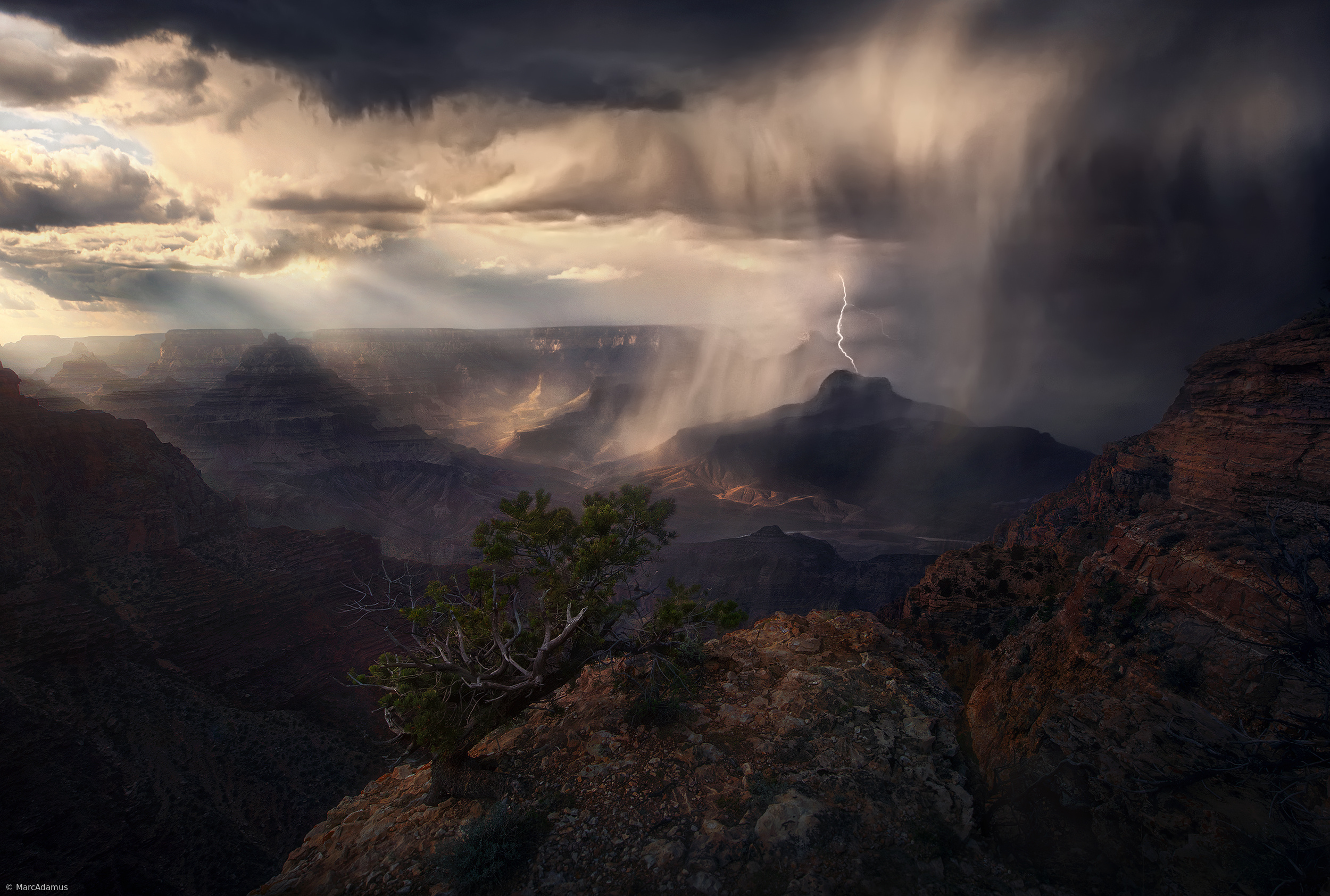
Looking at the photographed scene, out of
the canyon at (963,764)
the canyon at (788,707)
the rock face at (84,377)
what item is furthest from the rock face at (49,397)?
the canyon at (963,764)

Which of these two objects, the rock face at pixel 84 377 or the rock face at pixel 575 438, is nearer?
the rock face at pixel 84 377

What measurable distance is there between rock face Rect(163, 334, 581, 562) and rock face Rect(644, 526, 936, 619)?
32.8 m

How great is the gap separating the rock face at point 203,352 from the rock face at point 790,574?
533ft

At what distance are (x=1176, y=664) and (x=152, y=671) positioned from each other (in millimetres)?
47657

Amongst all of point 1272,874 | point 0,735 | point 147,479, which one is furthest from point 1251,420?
point 147,479

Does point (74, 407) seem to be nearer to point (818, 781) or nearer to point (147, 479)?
point (147, 479)

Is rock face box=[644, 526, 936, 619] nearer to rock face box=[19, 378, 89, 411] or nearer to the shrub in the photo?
the shrub

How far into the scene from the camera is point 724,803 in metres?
10.3

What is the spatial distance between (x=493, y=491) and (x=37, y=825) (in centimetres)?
8639

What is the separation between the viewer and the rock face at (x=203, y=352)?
160375 millimetres

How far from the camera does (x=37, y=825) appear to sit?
76.0 ft

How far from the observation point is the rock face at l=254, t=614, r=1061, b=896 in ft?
29.6

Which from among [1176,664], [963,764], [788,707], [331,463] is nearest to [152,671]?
[788,707]

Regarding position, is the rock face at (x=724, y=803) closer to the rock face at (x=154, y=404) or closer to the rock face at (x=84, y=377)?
the rock face at (x=154, y=404)
